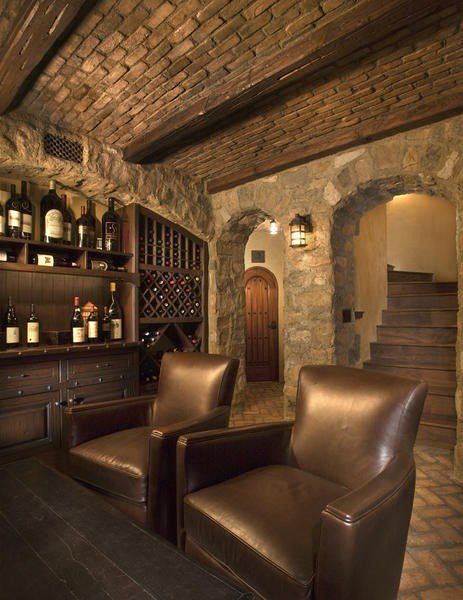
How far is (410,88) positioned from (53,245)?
8.98 ft

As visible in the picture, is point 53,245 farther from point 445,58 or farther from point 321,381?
point 445,58

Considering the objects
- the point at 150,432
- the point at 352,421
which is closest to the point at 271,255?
the point at 150,432

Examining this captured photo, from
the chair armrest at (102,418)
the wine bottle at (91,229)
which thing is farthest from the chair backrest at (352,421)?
the wine bottle at (91,229)

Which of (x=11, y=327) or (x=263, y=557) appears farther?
(x=11, y=327)

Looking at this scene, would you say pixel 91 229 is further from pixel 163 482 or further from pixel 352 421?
pixel 352 421

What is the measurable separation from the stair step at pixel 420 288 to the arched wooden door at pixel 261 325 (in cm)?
193

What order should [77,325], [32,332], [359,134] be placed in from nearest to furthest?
[32,332]
[359,134]
[77,325]

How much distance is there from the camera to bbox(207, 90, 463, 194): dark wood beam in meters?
2.46

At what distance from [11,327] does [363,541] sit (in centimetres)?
265

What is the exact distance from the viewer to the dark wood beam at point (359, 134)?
246 cm

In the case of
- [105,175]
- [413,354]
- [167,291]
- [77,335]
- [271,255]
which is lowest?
[413,354]

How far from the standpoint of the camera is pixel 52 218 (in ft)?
9.32

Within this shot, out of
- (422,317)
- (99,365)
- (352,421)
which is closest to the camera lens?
(352,421)

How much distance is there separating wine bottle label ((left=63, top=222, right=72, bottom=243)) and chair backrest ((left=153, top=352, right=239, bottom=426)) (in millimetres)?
1496
